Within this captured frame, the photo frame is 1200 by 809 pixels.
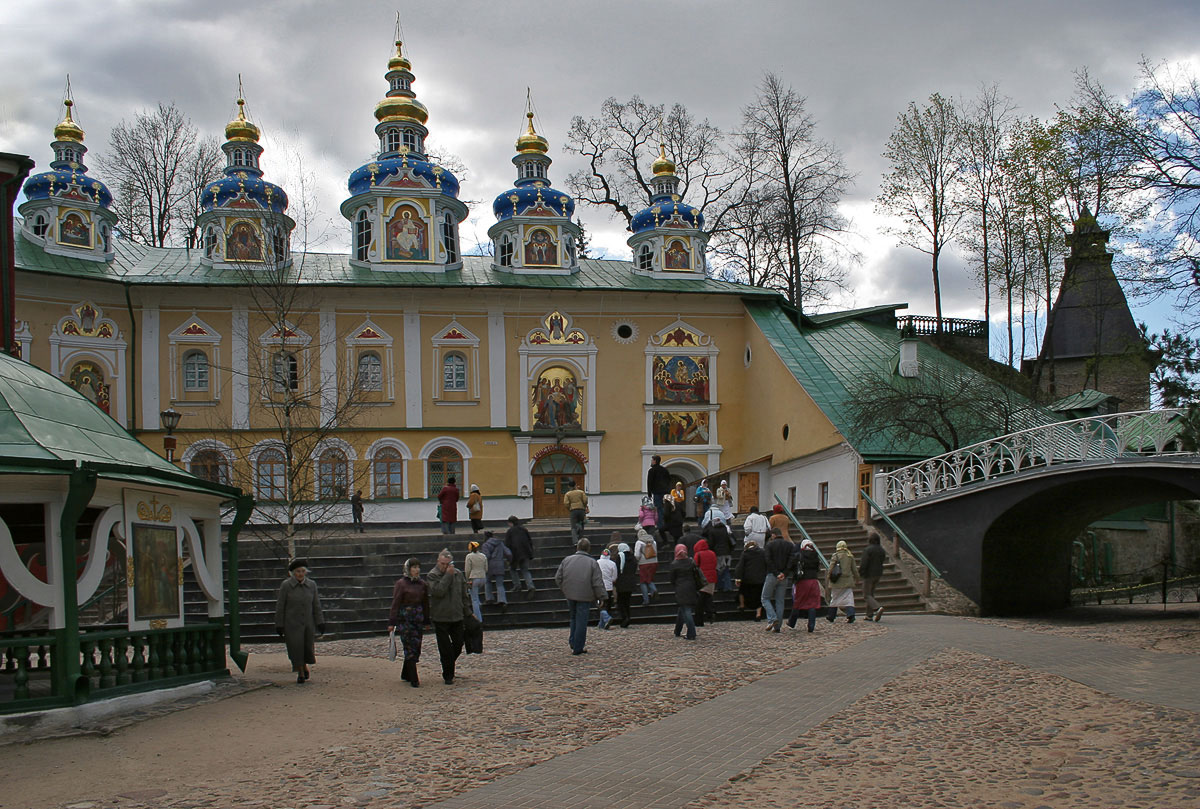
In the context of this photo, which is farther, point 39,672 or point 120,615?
point 120,615

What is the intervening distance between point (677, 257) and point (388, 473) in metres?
12.4

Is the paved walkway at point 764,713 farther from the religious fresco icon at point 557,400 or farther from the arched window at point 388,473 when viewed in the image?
the arched window at point 388,473

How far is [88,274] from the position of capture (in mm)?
30844

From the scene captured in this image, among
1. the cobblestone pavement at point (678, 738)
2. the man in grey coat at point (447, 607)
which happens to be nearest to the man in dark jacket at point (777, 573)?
the cobblestone pavement at point (678, 738)

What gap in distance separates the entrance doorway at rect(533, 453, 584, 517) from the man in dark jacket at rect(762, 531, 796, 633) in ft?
56.0

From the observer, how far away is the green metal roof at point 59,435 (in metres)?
9.51

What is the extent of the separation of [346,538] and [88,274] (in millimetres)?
13586

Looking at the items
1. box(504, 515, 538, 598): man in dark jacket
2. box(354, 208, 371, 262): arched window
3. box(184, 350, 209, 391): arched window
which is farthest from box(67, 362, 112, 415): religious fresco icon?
box(504, 515, 538, 598): man in dark jacket

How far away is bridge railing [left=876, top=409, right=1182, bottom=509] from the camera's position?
18.5 meters

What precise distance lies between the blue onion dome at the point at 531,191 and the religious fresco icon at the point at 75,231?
1272 cm

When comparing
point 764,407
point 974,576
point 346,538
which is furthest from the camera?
point 764,407

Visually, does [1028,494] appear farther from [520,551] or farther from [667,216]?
[667,216]

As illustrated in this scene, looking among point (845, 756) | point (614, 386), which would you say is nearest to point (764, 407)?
point (614, 386)

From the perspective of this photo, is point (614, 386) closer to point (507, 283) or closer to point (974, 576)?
point (507, 283)
